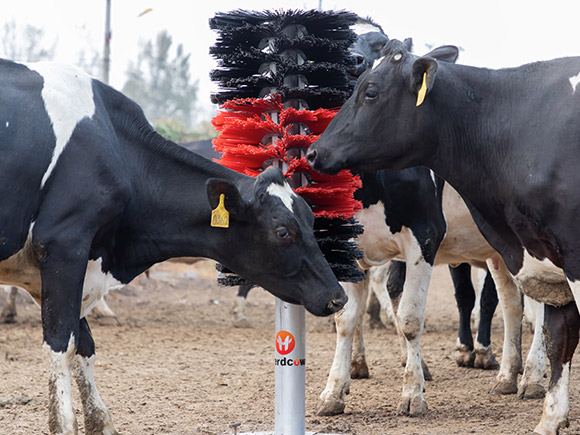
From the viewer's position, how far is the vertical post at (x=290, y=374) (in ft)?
14.5

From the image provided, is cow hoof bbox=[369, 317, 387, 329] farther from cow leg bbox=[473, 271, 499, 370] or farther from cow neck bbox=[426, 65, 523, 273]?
cow neck bbox=[426, 65, 523, 273]

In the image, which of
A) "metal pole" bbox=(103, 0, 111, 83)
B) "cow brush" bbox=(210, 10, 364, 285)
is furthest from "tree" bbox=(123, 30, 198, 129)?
"cow brush" bbox=(210, 10, 364, 285)

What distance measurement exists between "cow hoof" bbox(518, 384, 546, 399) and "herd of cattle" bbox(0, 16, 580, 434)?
143 cm

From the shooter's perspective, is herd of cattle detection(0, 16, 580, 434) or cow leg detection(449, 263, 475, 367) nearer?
herd of cattle detection(0, 16, 580, 434)

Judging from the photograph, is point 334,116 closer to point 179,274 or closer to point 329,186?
point 329,186

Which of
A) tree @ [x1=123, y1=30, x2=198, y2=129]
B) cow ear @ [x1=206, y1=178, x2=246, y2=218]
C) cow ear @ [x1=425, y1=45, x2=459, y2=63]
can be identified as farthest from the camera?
tree @ [x1=123, y1=30, x2=198, y2=129]

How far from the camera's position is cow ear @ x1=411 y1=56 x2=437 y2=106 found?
4398mm

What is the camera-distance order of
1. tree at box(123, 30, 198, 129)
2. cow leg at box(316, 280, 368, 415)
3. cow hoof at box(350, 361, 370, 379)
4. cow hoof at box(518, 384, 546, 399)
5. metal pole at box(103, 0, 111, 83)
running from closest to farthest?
cow leg at box(316, 280, 368, 415) → cow hoof at box(518, 384, 546, 399) → cow hoof at box(350, 361, 370, 379) → metal pole at box(103, 0, 111, 83) → tree at box(123, 30, 198, 129)

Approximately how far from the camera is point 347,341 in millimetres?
6023

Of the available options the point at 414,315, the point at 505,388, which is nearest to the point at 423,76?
the point at 414,315

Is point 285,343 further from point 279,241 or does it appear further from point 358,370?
point 358,370

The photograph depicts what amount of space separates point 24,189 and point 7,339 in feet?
18.3

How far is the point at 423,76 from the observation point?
4.45m

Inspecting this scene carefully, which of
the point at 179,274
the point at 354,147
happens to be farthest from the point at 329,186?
the point at 179,274
